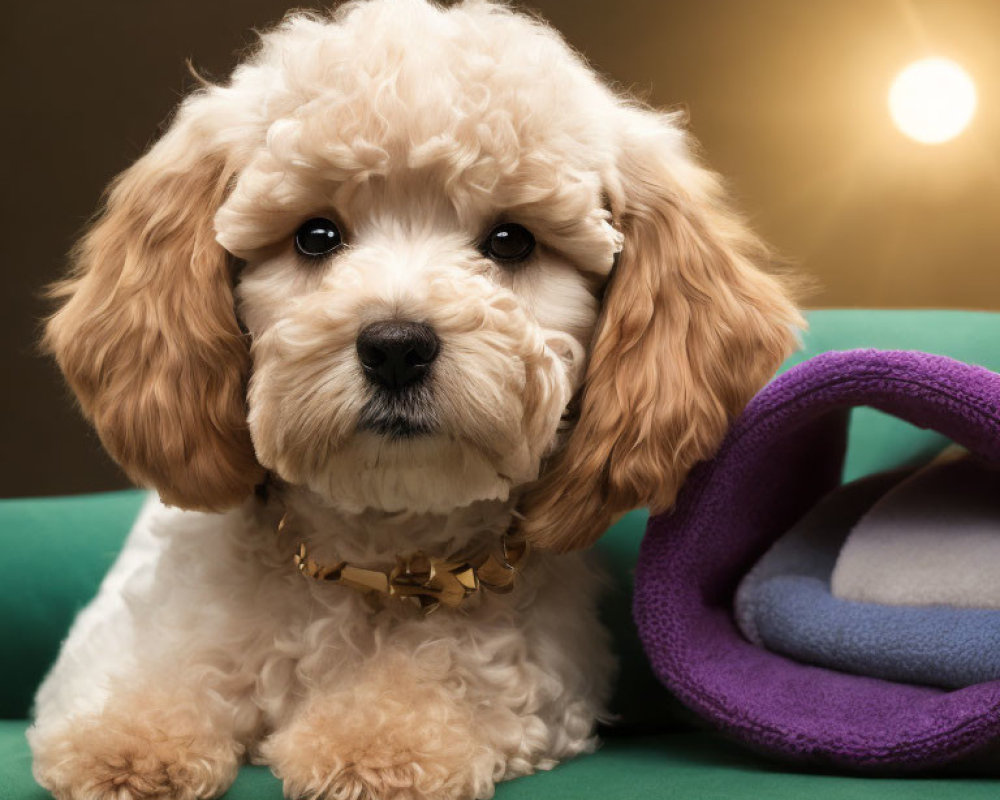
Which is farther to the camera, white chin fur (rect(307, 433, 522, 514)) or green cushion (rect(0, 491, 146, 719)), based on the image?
green cushion (rect(0, 491, 146, 719))

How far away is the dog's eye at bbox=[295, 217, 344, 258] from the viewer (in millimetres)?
1355

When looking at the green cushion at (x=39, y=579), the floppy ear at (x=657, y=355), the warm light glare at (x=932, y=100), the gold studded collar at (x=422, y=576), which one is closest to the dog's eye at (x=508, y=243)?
the floppy ear at (x=657, y=355)

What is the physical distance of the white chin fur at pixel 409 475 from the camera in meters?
1.24

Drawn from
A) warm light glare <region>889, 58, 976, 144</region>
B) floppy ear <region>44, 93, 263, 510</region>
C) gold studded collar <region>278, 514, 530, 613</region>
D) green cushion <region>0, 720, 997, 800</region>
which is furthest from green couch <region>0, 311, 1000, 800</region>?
warm light glare <region>889, 58, 976, 144</region>

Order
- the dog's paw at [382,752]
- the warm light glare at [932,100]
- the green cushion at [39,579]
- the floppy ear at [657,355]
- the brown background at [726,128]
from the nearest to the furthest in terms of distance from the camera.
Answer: the dog's paw at [382,752] → the floppy ear at [657,355] → the green cushion at [39,579] → the brown background at [726,128] → the warm light glare at [932,100]

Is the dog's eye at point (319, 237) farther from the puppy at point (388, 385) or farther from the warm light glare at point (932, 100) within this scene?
the warm light glare at point (932, 100)

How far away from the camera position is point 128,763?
120 centimetres

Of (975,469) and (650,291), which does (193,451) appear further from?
(975,469)

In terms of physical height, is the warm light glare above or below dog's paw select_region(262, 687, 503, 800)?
above

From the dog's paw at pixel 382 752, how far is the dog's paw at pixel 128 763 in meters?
0.07

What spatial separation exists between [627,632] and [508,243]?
70 cm

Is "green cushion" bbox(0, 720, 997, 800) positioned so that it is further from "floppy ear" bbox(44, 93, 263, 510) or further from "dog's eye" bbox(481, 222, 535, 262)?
"dog's eye" bbox(481, 222, 535, 262)

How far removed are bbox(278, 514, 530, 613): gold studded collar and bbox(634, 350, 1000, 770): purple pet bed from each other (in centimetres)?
19

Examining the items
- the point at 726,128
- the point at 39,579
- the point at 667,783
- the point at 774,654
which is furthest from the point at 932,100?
the point at 667,783
